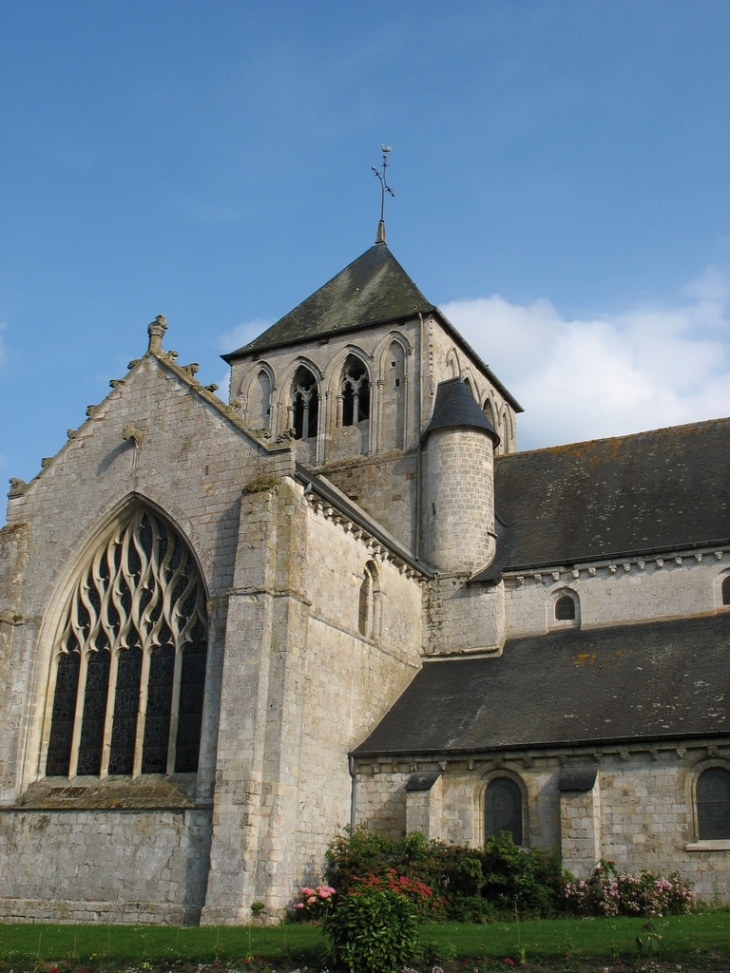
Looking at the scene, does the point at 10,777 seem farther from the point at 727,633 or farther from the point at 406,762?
the point at 727,633

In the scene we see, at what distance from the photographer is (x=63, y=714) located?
22.6m

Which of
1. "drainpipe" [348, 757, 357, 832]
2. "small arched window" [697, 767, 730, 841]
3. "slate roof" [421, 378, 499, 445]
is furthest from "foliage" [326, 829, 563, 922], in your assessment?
"slate roof" [421, 378, 499, 445]

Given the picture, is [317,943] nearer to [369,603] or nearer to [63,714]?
[63,714]

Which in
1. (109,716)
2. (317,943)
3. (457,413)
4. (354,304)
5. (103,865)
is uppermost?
(354,304)

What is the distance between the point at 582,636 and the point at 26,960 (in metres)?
14.2

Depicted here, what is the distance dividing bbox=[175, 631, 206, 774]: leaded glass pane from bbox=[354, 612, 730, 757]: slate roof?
3547mm

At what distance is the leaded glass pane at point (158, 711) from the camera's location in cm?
2105

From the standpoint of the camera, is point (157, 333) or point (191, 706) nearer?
point (191, 706)

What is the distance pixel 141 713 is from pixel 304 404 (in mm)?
13437

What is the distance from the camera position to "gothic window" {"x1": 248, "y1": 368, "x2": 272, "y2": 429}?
32594 mm

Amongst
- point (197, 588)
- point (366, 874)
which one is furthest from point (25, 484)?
point (366, 874)

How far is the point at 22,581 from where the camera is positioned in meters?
23.8

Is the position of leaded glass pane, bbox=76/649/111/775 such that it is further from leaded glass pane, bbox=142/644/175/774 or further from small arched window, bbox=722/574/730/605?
small arched window, bbox=722/574/730/605

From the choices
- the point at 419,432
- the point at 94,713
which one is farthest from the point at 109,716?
the point at 419,432
